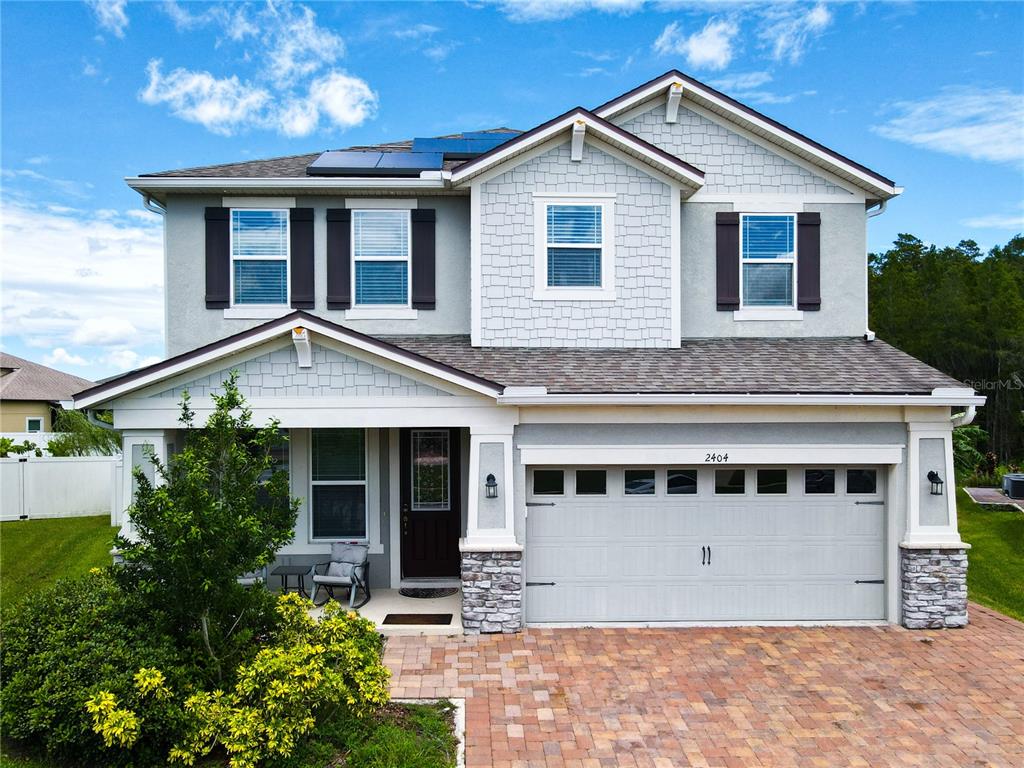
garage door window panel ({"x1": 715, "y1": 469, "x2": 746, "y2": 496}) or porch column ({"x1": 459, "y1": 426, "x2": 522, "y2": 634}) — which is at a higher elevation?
garage door window panel ({"x1": 715, "y1": 469, "x2": 746, "y2": 496})

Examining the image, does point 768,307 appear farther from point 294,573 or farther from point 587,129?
point 294,573

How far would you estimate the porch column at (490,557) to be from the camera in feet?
27.6

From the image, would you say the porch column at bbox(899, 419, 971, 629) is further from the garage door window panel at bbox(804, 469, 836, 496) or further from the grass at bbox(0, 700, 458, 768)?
the grass at bbox(0, 700, 458, 768)

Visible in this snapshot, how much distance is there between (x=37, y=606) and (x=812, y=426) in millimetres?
8575

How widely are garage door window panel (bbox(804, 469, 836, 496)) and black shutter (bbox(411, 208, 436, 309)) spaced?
18.9 feet

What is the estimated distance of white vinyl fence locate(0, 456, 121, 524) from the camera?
1526cm

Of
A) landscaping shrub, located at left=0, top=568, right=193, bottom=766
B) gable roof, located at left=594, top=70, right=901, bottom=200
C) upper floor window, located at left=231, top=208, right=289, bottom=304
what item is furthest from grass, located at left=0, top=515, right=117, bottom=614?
gable roof, located at left=594, top=70, right=901, bottom=200

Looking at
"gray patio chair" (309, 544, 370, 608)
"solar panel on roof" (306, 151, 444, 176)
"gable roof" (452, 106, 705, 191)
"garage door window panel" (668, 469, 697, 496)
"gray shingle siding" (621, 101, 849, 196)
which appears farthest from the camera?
"gray shingle siding" (621, 101, 849, 196)

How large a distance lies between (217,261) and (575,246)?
5.25m

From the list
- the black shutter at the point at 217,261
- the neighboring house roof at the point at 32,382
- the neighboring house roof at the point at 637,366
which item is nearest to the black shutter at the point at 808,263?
the neighboring house roof at the point at 637,366

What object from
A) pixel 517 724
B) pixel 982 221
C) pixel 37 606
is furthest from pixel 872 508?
pixel 982 221

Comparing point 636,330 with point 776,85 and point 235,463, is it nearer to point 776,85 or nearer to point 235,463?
point 235,463

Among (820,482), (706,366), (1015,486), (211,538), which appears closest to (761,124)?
(706,366)

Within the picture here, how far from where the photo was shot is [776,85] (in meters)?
16.5
